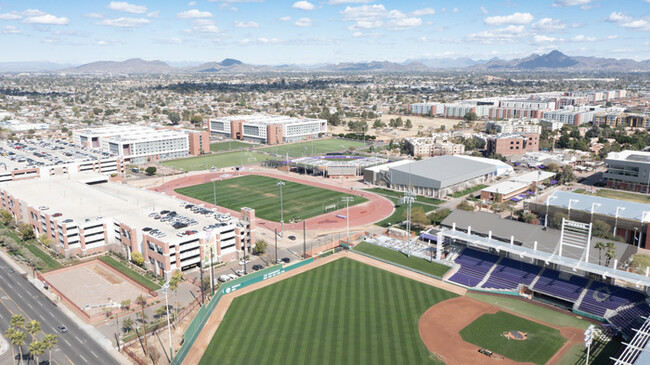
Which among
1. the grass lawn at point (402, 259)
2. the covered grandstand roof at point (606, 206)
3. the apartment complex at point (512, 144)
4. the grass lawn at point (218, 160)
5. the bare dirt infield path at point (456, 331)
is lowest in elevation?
the bare dirt infield path at point (456, 331)

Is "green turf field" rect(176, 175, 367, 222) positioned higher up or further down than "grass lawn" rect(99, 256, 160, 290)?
higher up

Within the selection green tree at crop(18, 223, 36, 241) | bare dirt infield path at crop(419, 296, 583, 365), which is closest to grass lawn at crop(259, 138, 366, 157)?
green tree at crop(18, 223, 36, 241)

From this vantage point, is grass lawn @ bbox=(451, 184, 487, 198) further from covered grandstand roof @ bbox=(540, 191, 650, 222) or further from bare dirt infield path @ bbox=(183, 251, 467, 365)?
bare dirt infield path @ bbox=(183, 251, 467, 365)

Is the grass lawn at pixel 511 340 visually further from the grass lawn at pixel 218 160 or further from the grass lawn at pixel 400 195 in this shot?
the grass lawn at pixel 218 160

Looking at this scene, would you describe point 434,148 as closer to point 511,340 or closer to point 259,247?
point 259,247

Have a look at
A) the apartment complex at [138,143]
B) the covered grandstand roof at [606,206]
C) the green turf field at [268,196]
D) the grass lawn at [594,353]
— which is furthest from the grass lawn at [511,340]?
the apartment complex at [138,143]
